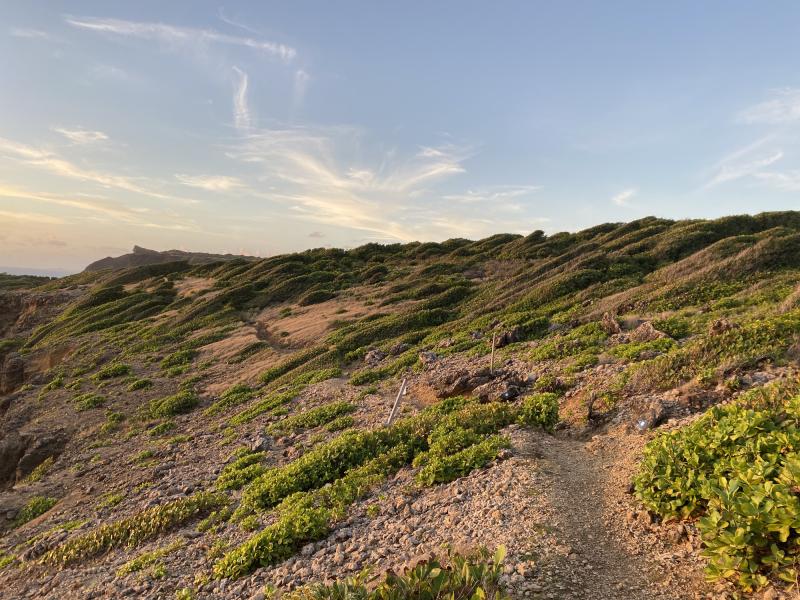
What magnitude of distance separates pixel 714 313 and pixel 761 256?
958 centimetres

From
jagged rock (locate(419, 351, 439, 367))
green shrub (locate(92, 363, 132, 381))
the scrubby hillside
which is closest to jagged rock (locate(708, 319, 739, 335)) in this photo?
the scrubby hillside

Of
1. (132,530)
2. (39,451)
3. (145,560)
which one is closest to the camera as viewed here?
(145,560)

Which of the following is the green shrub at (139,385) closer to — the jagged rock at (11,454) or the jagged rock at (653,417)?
the jagged rock at (11,454)

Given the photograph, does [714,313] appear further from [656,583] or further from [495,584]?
[495,584]

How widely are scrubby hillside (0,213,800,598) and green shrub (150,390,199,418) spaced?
0.58 feet

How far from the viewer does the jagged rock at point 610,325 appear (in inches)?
725

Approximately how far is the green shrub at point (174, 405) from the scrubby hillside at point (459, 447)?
18 cm

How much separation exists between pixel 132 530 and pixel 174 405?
47.3ft

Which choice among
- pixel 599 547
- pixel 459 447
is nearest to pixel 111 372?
pixel 459 447

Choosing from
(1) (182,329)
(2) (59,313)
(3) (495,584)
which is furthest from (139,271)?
(3) (495,584)

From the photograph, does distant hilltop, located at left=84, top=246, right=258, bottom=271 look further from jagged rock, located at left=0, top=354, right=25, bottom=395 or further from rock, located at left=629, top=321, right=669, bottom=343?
rock, located at left=629, top=321, right=669, bottom=343

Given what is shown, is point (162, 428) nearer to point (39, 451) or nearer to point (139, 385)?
point (39, 451)

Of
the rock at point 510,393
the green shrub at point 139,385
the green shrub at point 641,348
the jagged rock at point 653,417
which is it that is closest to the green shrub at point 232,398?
the green shrub at point 139,385

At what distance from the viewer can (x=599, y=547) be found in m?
6.44
